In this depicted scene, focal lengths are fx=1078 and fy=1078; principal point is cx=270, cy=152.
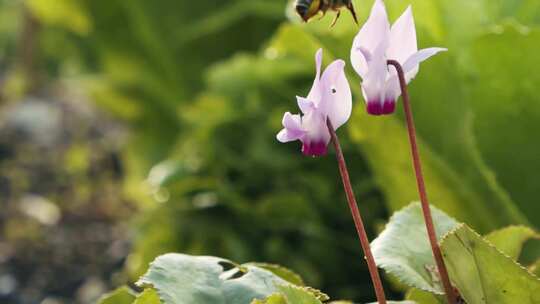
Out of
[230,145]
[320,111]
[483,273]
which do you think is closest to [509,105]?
[483,273]

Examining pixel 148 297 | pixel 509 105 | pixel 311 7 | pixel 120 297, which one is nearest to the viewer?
pixel 311 7

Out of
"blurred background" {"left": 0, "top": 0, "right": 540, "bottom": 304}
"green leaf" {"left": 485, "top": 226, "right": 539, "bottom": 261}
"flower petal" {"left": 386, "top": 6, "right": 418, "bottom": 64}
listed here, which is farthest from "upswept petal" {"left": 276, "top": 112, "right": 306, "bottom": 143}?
"blurred background" {"left": 0, "top": 0, "right": 540, "bottom": 304}

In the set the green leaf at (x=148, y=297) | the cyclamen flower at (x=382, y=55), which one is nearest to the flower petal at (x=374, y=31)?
the cyclamen flower at (x=382, y=55)

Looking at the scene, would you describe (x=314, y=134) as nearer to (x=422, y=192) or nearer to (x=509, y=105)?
(x=422, y=192)

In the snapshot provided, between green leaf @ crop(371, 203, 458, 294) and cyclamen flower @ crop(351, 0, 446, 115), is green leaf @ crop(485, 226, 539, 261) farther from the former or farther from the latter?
cyclamen flower @ crop(351, 0, 446, 115)

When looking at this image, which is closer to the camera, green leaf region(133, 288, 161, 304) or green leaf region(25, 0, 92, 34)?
green leaf region(133, 288, 161, 304)
